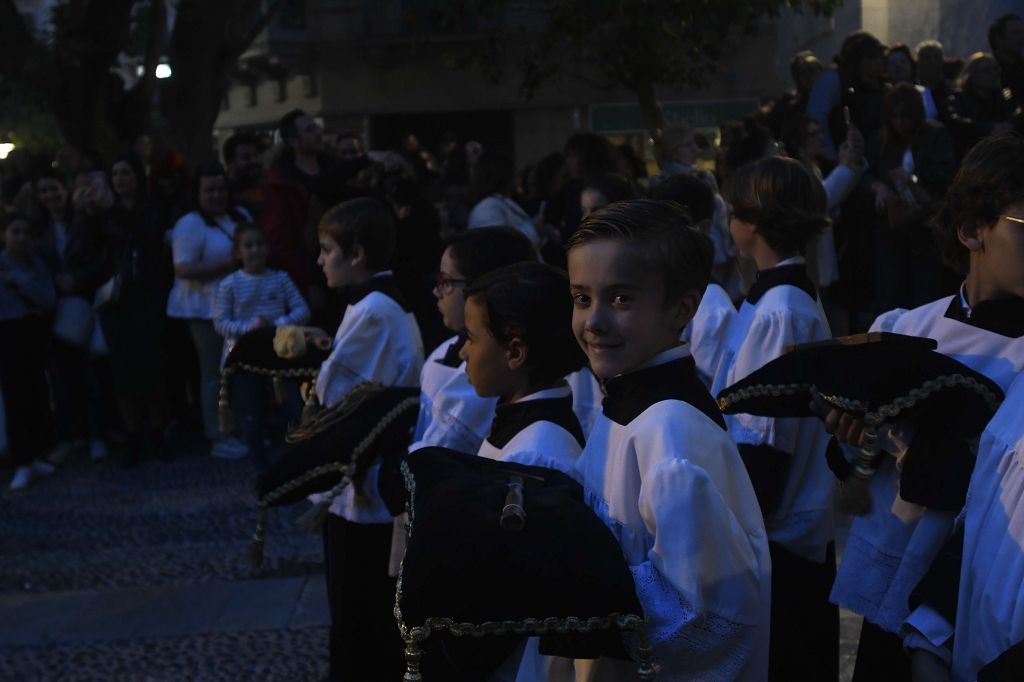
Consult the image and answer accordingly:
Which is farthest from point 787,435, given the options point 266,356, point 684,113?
point 684,113

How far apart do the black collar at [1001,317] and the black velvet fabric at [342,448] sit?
2.00m

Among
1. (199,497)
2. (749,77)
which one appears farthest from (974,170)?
(749,77)

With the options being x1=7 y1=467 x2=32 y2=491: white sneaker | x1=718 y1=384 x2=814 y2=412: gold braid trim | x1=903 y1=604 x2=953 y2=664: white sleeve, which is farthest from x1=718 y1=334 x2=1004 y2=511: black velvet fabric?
x1=7 y1=467 x2=32 y2=491: white sneaker

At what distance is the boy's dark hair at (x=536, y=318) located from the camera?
3277 millimetres

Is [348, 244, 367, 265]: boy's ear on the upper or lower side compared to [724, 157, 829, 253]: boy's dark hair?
lower

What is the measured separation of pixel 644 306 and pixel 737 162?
20.4 feet

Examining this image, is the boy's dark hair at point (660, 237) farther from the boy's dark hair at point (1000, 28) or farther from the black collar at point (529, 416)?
the boy's dark hair at point (1000, 28)

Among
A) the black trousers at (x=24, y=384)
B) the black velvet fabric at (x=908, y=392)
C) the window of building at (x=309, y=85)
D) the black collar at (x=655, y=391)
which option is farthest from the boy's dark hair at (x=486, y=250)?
the window of building at (x=309, y=85)

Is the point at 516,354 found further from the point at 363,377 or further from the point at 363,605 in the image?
the point at 363,605

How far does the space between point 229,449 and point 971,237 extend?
7653 mm

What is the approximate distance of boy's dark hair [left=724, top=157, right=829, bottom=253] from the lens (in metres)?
3.92

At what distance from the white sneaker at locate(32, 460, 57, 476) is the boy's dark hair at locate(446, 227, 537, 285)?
6359 millimetres

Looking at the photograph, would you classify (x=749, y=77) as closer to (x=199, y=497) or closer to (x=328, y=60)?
(x=328, y=60)

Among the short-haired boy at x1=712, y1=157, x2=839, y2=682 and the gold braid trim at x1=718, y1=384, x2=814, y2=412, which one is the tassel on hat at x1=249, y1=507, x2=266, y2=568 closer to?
the short-haired boy at x1=712, y1=157, x2=839, y2=682
